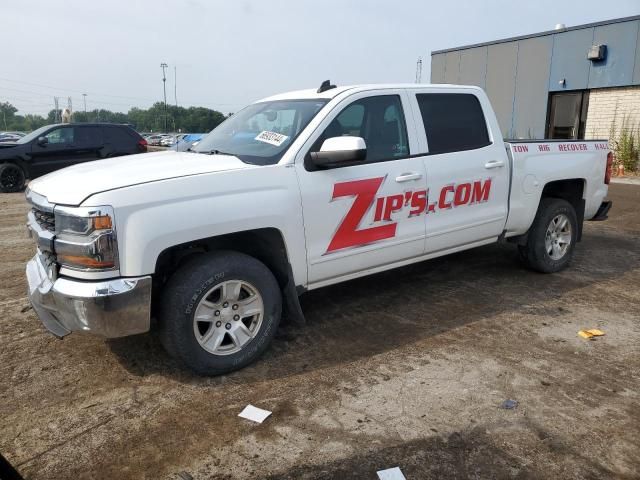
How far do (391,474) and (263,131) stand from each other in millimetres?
2673

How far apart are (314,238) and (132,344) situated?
161 centimetres

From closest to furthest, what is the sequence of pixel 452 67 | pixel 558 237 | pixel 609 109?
pixel 558 237, pixel 609 109, pixel 452 67

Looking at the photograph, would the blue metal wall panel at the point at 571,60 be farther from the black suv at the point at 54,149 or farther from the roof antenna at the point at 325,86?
the roof antenna at the point at 325,86

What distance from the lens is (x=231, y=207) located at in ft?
10.8

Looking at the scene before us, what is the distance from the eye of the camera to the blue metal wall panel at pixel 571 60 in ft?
54.5

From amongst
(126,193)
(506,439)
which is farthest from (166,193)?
(506,439)

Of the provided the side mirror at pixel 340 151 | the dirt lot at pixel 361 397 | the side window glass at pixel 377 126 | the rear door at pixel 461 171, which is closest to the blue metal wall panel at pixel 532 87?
the rear door at pixel 461 171

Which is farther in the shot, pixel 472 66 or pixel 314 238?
pixel 472 66

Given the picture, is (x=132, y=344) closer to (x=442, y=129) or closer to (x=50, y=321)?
(x=50, y=321)

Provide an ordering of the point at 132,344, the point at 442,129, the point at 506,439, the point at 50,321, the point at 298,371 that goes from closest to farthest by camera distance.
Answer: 1. the point at 506,439
2. the point at 50,321
3. the point at 298,371
4. the point at 132,344
5. the point at 442,129

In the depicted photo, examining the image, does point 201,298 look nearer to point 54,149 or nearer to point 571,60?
point 54,149

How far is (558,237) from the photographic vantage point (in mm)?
5691

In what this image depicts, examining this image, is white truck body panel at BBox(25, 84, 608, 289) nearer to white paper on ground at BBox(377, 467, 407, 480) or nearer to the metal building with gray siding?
white paper on ground at BBox(377, 467, 407, 480)

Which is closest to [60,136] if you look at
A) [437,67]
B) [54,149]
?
[54,149]
